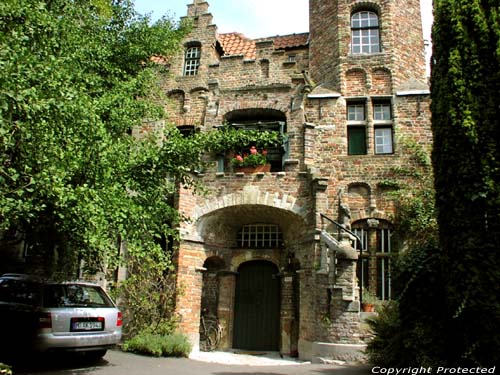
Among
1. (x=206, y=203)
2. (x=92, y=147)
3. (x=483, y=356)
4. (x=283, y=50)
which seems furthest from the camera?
(x=283, y=50)

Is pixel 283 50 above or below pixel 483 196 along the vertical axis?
above

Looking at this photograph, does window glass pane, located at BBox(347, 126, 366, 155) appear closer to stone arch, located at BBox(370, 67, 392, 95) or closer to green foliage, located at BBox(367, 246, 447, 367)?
stone arch, located at BBox(370, 67, 392, 95)

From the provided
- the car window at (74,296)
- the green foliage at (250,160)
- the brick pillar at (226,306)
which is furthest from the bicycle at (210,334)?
the car window at (74,296)

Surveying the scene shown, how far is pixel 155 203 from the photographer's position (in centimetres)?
902

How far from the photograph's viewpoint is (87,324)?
7.75m

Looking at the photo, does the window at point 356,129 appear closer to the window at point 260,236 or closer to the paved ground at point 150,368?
the window at point 260,236

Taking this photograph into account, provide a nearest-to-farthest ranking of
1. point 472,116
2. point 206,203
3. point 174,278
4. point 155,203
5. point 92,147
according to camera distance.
Result: point 472,116 → point 92,147 → point 155,203 → point 174,278 → point 206,203

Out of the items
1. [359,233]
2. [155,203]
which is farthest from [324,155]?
[155,203]

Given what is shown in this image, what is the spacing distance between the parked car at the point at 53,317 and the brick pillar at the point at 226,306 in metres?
5.27

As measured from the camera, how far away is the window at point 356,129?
44.1 ft

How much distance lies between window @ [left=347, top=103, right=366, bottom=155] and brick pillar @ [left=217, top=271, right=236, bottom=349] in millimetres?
5462

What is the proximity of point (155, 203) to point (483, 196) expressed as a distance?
604 cm

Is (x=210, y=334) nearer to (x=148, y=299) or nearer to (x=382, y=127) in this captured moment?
(x=148, y=299)

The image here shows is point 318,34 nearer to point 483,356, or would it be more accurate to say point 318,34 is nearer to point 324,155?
point 324,155
